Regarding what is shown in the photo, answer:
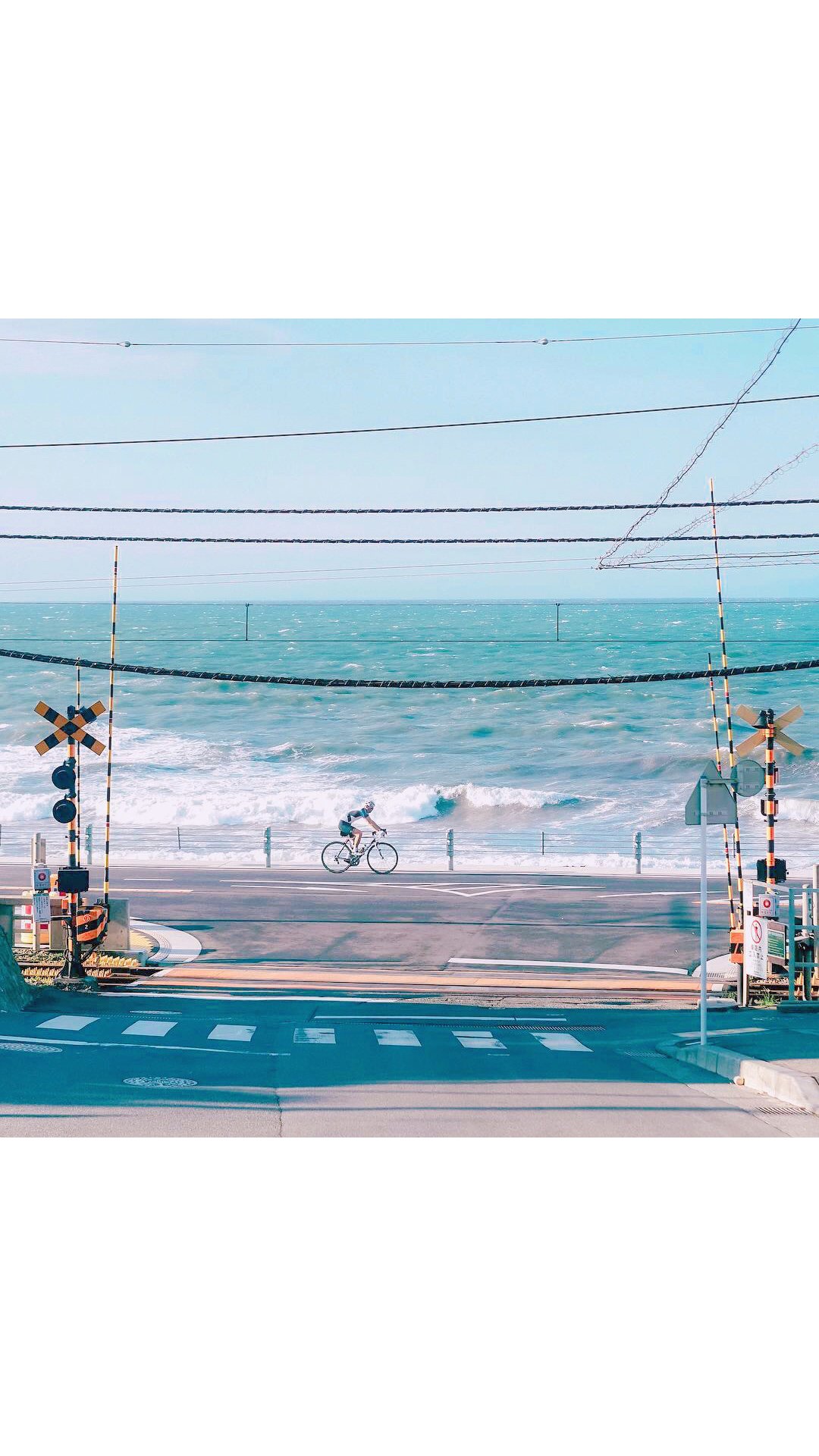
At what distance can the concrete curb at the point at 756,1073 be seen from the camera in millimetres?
9438

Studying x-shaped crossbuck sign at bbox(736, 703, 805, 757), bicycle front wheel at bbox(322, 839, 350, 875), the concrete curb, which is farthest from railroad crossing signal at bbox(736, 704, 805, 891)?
bicycle front wheel at bbox(322, 839, 350, 875)

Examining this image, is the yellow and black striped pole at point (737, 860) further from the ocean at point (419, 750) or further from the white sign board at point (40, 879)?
the ocean at point (419, 750)

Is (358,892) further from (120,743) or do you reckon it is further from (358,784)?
(120,743)

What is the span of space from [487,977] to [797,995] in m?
4.13

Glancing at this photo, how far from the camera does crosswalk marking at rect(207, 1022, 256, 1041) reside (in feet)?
39.9

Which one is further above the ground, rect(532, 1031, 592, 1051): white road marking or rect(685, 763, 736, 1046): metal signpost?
rect(685, 763, 736, 1046): metal signpost

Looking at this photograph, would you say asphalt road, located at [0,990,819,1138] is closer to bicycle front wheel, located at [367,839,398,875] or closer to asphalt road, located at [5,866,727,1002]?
asphalt road, located at [5,866,727,1002]

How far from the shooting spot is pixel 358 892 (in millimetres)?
25266

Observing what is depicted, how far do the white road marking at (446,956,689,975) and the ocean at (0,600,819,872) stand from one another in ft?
39.0

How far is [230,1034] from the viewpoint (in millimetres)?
12492

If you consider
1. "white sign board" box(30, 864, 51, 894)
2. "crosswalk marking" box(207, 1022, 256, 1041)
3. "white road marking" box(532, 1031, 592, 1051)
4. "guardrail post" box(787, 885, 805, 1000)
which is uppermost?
"white sign board" box(30, 864, 51, 894)

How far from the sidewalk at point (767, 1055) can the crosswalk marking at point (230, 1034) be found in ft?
13.5

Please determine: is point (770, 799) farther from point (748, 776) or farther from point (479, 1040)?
point (479, 1040)

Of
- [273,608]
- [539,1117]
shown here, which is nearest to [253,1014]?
[539,1117]
